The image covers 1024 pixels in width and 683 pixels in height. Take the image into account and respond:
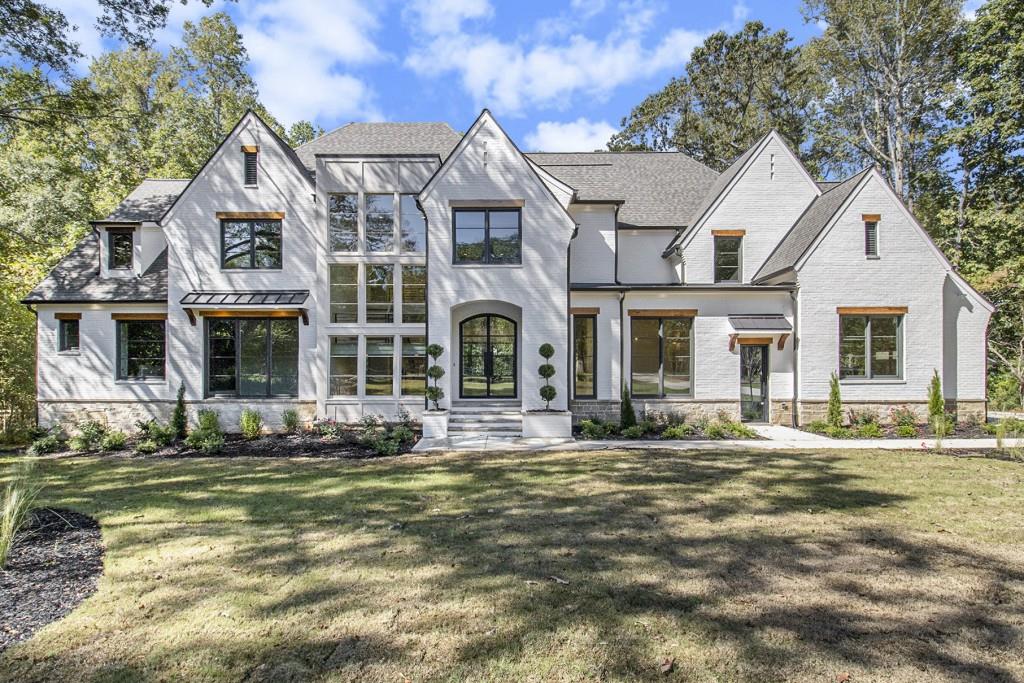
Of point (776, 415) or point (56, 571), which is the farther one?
point (776, 415)

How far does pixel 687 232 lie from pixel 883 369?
7.12m

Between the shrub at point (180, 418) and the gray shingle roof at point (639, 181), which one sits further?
the gray shingle roof at point (639, 181)

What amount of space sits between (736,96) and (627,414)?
1139 inches

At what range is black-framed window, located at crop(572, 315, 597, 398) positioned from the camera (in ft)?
50.6

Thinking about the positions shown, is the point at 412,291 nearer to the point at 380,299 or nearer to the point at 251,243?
the point at 380,299

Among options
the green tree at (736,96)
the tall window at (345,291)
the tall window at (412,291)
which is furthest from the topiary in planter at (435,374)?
the green tree at (736,96)


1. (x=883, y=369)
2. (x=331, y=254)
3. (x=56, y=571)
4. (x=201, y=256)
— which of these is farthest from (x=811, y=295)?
(x=201, y=256)

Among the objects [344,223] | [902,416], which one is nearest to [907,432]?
[902,416]

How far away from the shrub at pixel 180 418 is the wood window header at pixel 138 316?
7.86ft

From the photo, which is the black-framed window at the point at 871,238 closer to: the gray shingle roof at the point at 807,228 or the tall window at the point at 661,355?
the gray shingle roof at the point at 807,228

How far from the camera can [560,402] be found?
1433 centimetres

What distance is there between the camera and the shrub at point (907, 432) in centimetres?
1338

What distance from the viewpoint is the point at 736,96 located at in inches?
1323

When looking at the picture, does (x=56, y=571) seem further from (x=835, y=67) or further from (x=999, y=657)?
(x=835, y=67)
